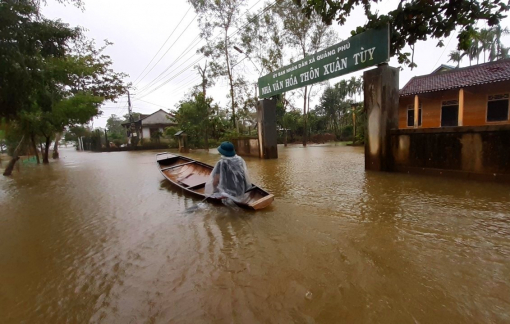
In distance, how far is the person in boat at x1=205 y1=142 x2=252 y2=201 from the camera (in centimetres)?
484

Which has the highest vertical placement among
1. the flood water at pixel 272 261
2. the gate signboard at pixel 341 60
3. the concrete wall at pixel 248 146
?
the gate signboard at pixel 341 60

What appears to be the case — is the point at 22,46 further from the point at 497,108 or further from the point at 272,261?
the point at 497,108

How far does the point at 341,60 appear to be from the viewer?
24.9 ft

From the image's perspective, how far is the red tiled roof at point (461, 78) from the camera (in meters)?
12.4

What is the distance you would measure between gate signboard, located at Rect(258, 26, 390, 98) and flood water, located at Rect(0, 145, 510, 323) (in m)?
3.77

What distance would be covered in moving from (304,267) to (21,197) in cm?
807

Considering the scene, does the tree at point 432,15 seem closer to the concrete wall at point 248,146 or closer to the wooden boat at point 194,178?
the wooden boat at point 194,178

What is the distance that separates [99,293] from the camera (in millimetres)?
2395

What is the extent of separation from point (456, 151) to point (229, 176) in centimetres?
555

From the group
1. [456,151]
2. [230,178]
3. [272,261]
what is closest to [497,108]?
[456,151]

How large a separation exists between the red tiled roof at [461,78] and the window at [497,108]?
1202mm

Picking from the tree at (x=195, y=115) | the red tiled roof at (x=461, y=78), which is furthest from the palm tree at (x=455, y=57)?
the tree at (x=195, y=115)

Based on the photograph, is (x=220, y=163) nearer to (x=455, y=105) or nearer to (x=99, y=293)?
(x=99, y=293)

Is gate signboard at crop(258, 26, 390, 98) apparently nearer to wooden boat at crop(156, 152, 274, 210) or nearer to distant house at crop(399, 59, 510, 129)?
wooden boat at crop(156, 152, 274, 210)
